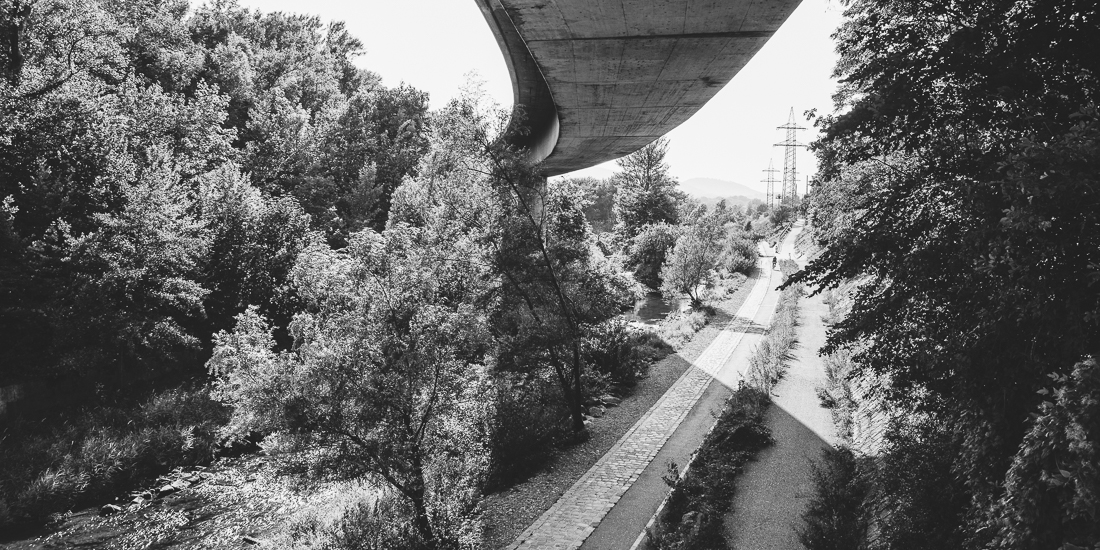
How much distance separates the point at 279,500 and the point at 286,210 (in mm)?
13977

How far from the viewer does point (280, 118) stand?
1291 inches

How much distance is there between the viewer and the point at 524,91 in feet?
48.1

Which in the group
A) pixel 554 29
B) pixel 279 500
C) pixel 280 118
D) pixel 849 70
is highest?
pixel 280 118

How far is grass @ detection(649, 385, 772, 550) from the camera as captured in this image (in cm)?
774

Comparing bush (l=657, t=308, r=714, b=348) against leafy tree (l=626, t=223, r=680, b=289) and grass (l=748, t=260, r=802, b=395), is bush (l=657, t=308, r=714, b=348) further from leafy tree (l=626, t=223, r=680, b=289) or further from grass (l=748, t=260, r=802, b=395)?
leafy tree (l=626, t=223, r=680, b=289)

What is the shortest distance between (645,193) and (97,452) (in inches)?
1899

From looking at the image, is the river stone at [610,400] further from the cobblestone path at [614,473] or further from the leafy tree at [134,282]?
the leafy tree at [134,282]

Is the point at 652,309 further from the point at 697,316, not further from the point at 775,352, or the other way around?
the point at 775,352

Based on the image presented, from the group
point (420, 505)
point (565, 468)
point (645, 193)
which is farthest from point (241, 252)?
point (645, 193)

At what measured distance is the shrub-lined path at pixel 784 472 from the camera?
8.12 meters

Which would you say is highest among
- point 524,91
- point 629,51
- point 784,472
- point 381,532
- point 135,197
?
point 524,91

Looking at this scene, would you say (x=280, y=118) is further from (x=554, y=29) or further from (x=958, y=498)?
(x=958, y=498)

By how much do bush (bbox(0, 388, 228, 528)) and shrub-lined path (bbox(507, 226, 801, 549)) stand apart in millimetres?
12074

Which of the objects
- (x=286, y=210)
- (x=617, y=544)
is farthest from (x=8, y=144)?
(x=617, y=544)
